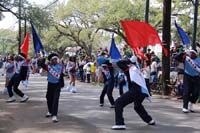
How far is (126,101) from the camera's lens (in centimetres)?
1080

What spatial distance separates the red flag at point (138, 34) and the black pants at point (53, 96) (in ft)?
7.61

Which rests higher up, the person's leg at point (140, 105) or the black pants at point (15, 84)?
the black pants at point (15, 84)

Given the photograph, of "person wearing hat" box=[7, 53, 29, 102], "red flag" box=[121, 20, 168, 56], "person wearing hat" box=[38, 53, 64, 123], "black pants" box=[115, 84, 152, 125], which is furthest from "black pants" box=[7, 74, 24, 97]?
"black pants" box=[115, 84, 152, 125]

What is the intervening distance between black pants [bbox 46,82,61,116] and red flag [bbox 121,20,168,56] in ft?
7.61

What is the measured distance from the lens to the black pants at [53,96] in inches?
475

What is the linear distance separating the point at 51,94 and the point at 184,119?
3.52 meters

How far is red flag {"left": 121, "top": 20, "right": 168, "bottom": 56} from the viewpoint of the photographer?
11422 millimetres

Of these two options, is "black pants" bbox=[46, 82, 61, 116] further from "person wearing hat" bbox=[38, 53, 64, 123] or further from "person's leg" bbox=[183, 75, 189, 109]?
"person's leg" bbox=[183, 75, 189, 109]

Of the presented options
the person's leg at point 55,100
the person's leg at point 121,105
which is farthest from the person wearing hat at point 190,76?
the person's leg at point 55,100

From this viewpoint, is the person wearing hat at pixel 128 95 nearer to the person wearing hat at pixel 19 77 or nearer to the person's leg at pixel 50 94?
the person's leg at pixel 50 94

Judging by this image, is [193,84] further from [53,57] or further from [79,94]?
[79,94]

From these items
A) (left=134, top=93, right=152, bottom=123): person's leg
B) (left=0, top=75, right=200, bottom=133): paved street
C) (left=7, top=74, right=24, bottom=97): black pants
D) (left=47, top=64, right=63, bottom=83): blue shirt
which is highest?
(left=47, top=64, right=63, bottom=83): blue shirt

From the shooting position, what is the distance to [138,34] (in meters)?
11.6

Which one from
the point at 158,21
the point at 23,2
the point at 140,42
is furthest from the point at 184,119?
the point at 158,21
